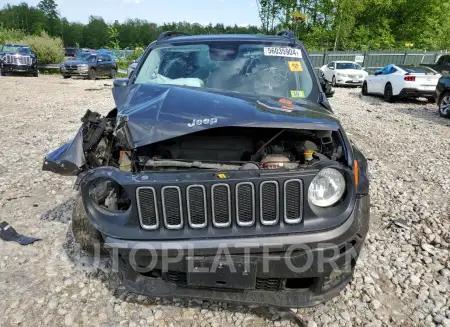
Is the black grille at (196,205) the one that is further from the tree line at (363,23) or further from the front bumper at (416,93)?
the tree line at (363,23)

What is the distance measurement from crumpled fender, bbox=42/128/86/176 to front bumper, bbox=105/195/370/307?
31.0 inches

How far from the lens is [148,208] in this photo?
80.1 inches

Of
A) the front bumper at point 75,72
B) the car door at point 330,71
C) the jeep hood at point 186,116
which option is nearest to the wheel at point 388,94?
the car door at point 330,71

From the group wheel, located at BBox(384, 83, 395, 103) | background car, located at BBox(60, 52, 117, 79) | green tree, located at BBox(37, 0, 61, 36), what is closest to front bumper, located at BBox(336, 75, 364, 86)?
wheel, located at BBox(384, 83, 395, 103)

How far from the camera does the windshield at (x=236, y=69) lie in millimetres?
3428

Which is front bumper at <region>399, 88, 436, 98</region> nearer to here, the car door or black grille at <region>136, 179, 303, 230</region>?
the car door

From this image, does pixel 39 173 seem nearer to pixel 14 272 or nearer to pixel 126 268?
pixel 14 272

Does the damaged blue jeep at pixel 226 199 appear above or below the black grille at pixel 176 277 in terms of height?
above

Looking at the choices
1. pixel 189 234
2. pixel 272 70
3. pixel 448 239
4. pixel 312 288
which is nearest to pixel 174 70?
pixel 272 70

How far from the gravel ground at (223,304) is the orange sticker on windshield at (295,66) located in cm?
182

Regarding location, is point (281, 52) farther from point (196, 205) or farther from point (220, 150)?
point (196, 205)

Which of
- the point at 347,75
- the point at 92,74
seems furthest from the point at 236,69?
the point at 92,74

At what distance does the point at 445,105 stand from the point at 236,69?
30.5ft

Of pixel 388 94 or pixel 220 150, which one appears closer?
pixel 220 150
